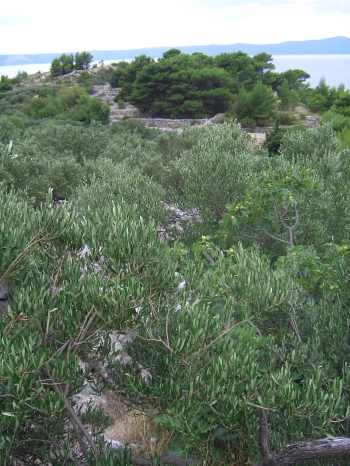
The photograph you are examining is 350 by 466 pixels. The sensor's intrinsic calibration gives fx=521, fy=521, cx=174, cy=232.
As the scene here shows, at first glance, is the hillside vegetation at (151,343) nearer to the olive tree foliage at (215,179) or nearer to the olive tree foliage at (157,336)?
the olive tree foliage at (157,336)

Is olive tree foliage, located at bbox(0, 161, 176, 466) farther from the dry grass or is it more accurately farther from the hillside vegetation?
the dry grass

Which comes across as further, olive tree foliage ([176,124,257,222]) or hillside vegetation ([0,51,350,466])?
olive tree foliage ([176,124,257,222])

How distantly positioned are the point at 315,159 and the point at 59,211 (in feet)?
43.0

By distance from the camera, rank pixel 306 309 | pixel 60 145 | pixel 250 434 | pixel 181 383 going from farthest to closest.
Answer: pixel 60 145, pixel 306 309, pixel 250 434, pixel 181 383

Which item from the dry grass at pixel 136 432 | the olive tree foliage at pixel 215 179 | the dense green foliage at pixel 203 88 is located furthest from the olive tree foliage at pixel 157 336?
the dense green foliage at pixel 203 88

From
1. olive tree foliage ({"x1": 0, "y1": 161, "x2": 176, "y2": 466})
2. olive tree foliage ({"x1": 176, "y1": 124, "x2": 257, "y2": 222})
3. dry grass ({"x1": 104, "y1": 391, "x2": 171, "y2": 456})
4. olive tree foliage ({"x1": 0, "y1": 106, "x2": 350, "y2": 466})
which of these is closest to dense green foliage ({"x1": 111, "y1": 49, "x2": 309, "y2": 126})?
olive tree foliage ({"x1": 176, "y1": 124, "x2": 257, "y2": 222})

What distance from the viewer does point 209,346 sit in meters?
6.34

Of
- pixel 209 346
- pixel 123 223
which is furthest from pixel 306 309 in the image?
pixel 123 223

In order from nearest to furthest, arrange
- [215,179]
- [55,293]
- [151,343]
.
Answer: [55,293] → [151,343] → [215,179]

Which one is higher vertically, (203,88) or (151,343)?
(203,88)

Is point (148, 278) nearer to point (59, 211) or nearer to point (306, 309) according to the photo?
point (59, 211)

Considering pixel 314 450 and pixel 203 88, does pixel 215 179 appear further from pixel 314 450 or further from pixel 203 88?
pixel 203 88

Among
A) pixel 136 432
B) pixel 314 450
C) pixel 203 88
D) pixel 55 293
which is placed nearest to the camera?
pixel 314 450

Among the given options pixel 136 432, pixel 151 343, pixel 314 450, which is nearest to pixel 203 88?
pixel 136 432
